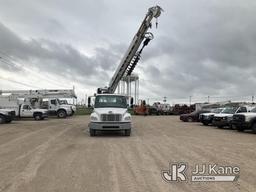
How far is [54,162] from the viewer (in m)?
11.5

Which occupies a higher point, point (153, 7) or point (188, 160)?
point (153, 7)

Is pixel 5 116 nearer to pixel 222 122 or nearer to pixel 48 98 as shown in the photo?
pixel 48 98

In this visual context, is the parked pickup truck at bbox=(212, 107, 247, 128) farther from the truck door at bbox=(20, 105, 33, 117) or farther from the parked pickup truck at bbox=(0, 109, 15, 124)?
the truck door at bbox=(20, 105, 33, 117)

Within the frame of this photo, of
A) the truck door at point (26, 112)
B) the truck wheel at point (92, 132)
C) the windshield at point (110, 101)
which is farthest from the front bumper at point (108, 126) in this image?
the truck door at point (26, 112)

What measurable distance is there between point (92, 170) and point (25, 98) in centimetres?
3728

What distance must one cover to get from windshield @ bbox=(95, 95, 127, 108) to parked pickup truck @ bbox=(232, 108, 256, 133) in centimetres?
795

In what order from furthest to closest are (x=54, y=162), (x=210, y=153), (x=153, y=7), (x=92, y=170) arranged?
(x=153, y=7) < (x=210, y=153) < (x=54, y=162) < (x=92, y=170)

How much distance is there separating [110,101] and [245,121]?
8749mm

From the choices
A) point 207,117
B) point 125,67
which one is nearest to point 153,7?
point 125,67

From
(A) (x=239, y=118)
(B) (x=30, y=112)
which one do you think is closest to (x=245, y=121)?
(A) (x=239, y=118)

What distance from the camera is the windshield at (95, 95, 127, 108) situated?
22031 mm

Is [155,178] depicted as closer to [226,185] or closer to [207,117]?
[226,185]

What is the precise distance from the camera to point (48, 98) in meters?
47.5

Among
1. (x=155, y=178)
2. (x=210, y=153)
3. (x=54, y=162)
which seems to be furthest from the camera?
(x=210, y=153)
